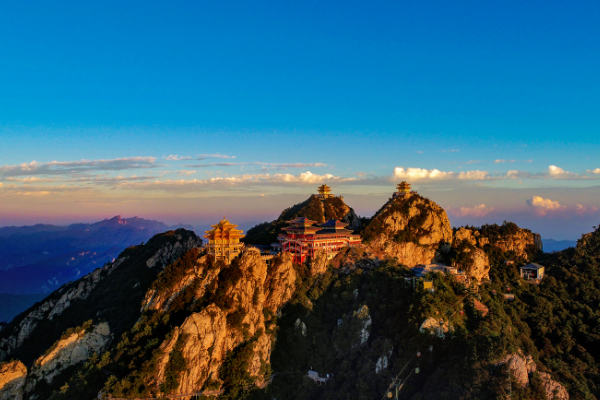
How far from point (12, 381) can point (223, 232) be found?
23.7 metres

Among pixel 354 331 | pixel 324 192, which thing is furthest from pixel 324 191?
pixel 354 331

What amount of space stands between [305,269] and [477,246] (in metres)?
26.1

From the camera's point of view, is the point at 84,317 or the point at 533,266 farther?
the point at 533,266

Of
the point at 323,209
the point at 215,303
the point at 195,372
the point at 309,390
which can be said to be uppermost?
the point at 323,209

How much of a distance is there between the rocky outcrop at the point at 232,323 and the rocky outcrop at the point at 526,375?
20.9 meters

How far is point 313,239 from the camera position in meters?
51.1

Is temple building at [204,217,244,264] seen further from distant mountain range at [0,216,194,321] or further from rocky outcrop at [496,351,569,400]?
distant mountain range at [0,216,194,321]

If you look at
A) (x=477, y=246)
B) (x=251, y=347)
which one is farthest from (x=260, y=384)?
(x=477, y=246)

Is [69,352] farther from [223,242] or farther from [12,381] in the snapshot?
[223,242]

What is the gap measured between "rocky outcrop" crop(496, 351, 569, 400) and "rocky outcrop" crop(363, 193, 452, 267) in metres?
22.3

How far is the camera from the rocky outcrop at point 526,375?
32.5 m

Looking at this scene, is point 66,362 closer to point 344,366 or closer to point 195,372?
point 195,372

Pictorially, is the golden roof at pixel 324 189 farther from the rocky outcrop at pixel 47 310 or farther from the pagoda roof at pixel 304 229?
the rocky outcrop at pixel 47 310

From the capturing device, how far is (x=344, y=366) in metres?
39.3
